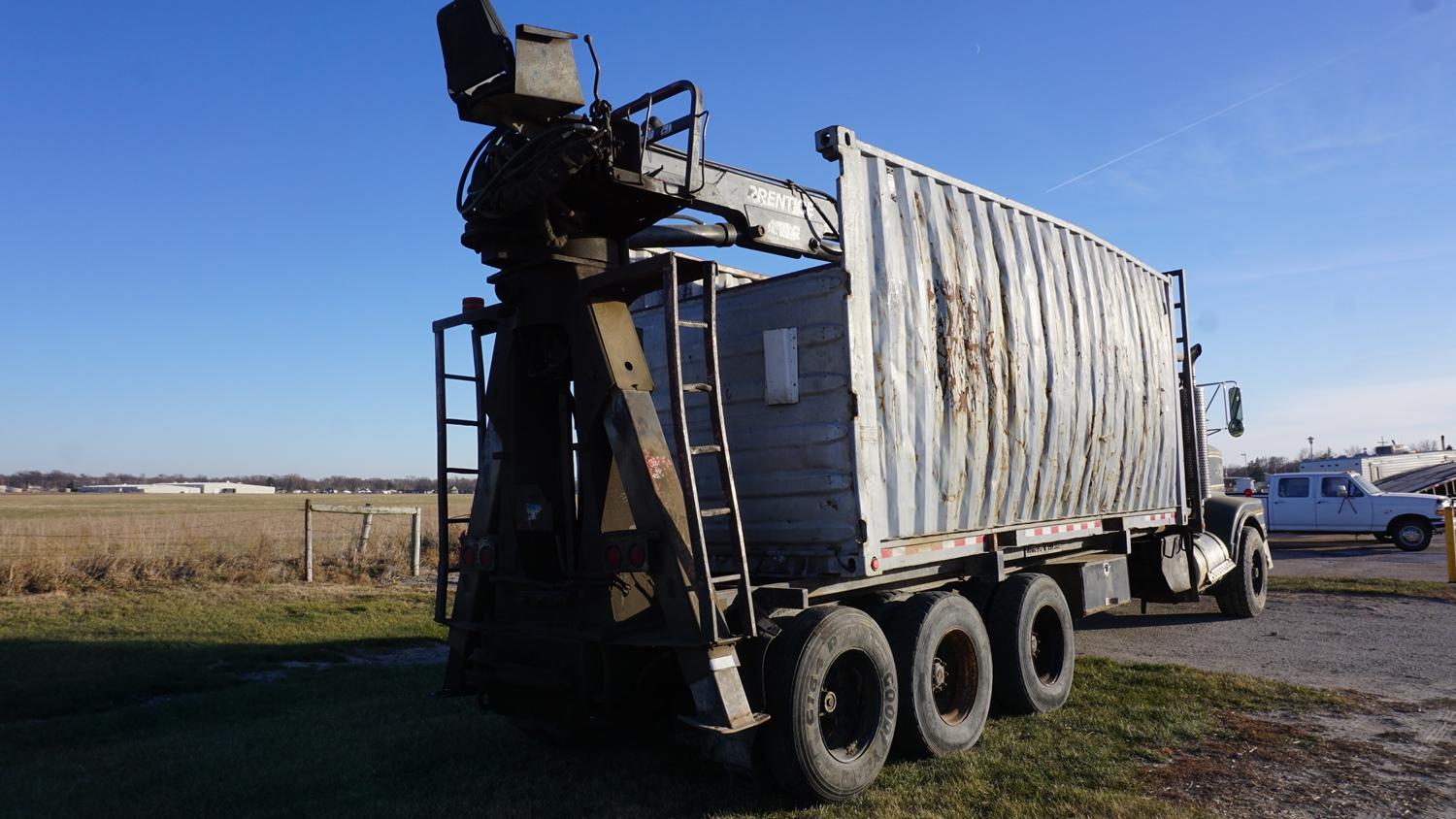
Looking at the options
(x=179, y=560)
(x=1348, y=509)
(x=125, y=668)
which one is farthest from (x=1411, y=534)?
(x=179, y=560)

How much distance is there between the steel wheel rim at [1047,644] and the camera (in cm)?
768

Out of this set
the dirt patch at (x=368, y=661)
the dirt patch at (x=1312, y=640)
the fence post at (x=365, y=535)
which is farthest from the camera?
the fence post at (x=365, y=535)

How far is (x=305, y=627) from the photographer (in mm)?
11844

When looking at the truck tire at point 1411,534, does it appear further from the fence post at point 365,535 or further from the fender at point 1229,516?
the fence post at point 365,535

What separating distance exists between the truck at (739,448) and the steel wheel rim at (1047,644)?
0.02 m

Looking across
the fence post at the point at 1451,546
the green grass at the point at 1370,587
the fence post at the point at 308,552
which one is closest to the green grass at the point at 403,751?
the fence post at the point at 308,552

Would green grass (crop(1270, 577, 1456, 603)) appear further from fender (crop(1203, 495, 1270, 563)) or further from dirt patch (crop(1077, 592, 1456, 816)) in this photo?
fender (crop(1203, 495, 1270, 563))

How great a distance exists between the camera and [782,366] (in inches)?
238

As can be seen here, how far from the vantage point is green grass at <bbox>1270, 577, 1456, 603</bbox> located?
1390 cm

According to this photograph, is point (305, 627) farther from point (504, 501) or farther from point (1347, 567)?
point (1347, 567)

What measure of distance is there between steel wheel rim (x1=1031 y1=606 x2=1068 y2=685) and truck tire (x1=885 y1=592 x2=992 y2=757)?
1.15 meters

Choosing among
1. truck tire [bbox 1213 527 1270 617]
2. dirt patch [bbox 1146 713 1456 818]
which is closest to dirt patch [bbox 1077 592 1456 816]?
dirt patch [bbox 1146 713 1456 818]

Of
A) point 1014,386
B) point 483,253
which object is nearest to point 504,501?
point 483,253

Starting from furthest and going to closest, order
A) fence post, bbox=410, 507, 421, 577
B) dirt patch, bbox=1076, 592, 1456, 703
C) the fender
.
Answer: fence post, bbox=410, 507, 421, 577 → the fender → dirt patch, bbox=1076, 592, 1456, 703
